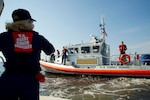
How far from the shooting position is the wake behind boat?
1352 cm

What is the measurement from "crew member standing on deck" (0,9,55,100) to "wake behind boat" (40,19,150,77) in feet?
42.1

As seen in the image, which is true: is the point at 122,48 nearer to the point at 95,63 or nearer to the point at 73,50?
the point at 95,63

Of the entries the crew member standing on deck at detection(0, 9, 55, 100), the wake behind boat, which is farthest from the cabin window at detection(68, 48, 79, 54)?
the crew member standing on deck at detection(0, 9, 55, 100)

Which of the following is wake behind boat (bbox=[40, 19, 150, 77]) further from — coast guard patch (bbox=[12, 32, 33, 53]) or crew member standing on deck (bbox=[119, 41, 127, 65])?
coast guard patch (bbox=[12, 32, 33, 53])

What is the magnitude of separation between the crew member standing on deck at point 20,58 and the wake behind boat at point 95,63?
12818mm

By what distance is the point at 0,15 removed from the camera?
1.71 m

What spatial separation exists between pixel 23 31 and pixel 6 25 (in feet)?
0.41

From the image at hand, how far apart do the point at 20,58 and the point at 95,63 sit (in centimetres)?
1443

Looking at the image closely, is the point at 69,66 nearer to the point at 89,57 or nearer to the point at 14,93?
the point at 89,57

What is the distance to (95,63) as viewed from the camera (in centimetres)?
1545

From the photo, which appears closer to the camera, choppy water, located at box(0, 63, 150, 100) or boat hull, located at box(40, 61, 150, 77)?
choppy water, located at box(0, 63, 150, 100)

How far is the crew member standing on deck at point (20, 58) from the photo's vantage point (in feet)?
3.80

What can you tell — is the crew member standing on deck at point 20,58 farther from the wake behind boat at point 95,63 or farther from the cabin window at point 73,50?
the cabin window at point 73,50

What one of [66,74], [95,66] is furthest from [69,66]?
[95,66]
